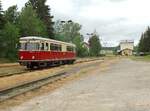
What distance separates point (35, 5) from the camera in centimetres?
9969

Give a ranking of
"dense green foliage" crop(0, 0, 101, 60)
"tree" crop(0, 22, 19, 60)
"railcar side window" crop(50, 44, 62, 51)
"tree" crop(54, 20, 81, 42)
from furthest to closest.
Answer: "tree" crop(54, 20, 81, 42), "dense green foliage" crop(0, 0, 101, 60), "tree" crop(0, 22, 19, 60), "railcar side window" crop(50, 44, 62, 51)

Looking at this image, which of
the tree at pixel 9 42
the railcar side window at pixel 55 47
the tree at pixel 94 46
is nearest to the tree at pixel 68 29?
the tree at pixel 94 46

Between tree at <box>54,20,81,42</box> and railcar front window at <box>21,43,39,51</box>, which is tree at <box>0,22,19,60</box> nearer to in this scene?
railcar front window at <box>21,43,39,51</box>


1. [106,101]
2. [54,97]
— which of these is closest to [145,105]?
[106,101]

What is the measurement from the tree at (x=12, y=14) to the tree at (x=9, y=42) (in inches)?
494

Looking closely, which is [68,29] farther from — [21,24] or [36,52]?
[36,52]

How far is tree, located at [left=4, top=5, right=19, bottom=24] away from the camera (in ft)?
281

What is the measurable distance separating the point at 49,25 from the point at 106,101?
8584 cm

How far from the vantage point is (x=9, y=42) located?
2849 inches

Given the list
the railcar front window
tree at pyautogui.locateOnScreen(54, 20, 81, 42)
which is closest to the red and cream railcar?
the railcar front window

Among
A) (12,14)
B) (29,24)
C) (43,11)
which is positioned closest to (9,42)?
→ (29,24)

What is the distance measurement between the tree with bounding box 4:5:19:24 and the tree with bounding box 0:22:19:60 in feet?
41.2

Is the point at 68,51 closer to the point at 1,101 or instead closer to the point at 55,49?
the point at 55,49

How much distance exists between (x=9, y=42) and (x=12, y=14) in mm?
16452
